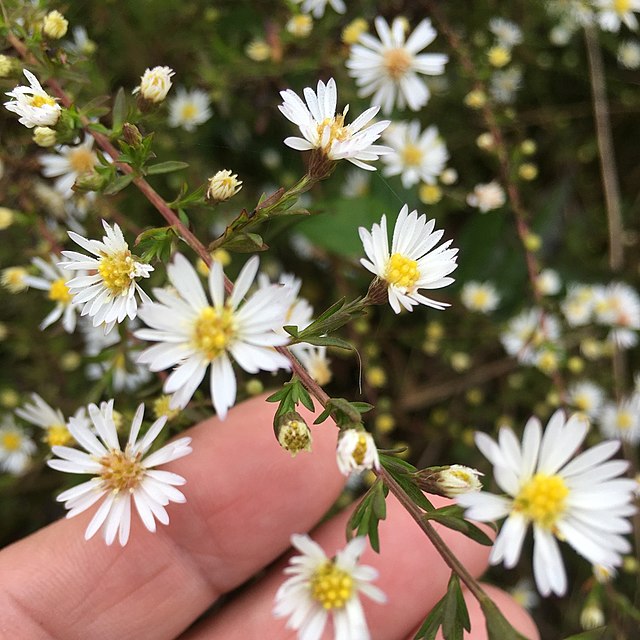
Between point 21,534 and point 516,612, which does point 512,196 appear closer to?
point 516,612

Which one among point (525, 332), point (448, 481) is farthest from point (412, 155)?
point (448, 481)

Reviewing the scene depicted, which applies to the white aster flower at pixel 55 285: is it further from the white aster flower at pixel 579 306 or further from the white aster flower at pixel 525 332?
the white aster flower at pixel 579 306

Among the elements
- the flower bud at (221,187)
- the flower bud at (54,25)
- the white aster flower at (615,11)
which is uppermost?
the flower bud at (54,25)

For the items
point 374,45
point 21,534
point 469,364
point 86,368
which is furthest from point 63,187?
point 469,364

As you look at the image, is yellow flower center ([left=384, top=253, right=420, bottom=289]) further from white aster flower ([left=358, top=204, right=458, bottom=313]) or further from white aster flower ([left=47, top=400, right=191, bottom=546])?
white aster flower ([left=47, top=400, right=191, bottom=546])

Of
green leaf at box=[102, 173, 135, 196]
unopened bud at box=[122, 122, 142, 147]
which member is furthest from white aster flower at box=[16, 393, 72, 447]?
unopened bud at box=[122, 122, 142, 147]

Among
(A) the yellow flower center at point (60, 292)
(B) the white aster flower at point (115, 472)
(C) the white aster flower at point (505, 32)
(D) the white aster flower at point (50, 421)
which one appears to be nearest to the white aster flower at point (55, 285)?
(A) the yellow flower center at point (60, 292)

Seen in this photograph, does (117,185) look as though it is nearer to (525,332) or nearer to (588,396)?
(525,332)
